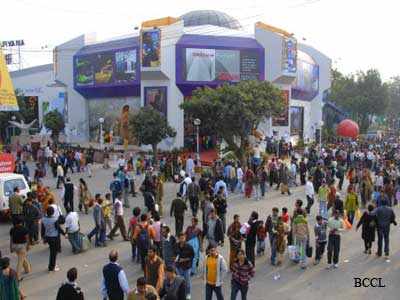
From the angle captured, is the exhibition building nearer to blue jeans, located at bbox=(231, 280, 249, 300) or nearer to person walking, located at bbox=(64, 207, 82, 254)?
person walking, located at bbox=(64, 207, 82, 254)

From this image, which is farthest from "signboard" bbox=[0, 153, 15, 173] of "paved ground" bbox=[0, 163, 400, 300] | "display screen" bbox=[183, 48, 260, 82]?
"display screen" bbox=[183, 48, 260, 82]

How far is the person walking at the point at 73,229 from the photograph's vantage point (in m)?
11.5

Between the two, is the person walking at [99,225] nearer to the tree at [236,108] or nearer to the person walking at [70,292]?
the person walking at [70,292]

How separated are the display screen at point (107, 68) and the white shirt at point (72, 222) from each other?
27.7m

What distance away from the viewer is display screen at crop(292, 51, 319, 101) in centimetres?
4509

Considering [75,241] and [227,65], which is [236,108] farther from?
[75,241]

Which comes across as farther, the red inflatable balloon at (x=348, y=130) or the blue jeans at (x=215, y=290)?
the red inflatable balloon at (x=348, y=130)

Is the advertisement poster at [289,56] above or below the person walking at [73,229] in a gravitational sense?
above

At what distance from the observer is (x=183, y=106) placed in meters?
27.9

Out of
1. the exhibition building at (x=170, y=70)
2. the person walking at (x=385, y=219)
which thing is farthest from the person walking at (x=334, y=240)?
the exhibition building at (x=170, y=70)

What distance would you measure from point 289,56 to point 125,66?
1290cm

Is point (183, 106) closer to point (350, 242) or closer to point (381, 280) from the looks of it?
point (350, 242)

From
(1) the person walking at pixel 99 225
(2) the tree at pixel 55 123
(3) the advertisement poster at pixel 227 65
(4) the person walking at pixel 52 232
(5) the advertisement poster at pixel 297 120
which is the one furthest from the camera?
(5) the advertisement poster at pixel 297 120

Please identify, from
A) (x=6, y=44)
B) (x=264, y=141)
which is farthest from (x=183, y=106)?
(x=6, y=44)
